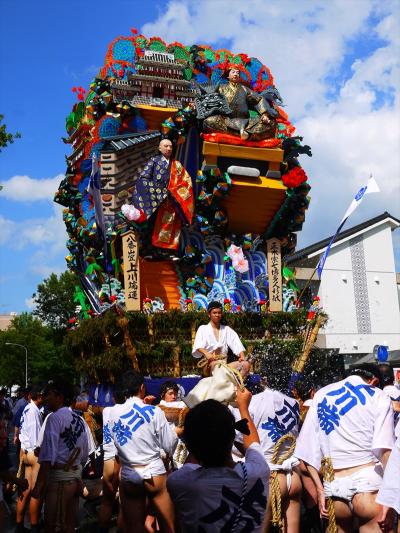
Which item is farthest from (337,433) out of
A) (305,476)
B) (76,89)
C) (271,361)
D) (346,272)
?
(346,272)

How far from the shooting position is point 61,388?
6.45 m

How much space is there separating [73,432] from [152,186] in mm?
10882

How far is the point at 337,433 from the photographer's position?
482cm

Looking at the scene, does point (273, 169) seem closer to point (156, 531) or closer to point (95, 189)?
point (95, 189)

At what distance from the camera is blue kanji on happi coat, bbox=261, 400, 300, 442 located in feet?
18.9

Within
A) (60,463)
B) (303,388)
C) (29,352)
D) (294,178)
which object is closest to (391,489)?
(60,463)

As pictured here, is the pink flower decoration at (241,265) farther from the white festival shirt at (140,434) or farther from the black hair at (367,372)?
the black hair at (367,372)

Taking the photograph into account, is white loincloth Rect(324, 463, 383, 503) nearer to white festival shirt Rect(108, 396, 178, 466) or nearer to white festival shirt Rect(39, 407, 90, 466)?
white festival shirt Rect(108, 396, 178, 466)

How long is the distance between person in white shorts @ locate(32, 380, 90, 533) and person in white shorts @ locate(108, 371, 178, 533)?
0.68 m

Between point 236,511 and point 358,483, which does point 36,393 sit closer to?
point 358,483

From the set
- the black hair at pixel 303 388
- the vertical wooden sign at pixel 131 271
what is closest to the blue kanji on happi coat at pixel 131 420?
the black hair at pixel 303 388

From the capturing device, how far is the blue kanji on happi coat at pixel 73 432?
6172mm

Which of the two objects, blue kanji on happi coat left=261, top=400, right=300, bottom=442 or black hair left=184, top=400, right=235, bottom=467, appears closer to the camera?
black hair left=184, top=400, right=235, bottom=467

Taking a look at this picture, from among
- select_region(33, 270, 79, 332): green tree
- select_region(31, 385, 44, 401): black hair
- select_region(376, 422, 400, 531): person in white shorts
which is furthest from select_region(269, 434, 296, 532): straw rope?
select_region(33, 270, 79, 332): green tree
